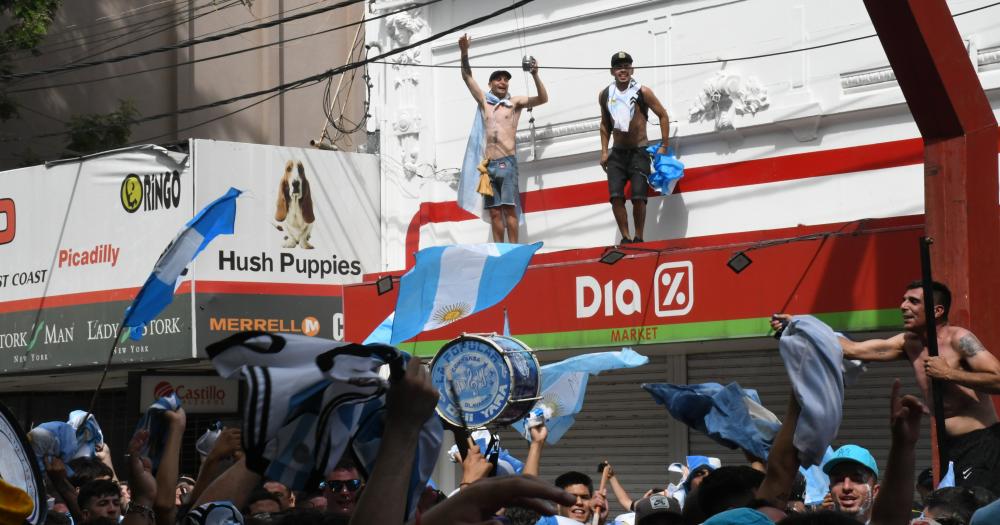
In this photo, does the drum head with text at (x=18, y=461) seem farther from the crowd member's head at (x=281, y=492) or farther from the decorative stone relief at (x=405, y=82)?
the decorative stone relief at (x=405, y=82)

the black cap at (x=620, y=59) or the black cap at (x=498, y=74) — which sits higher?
the black cap at (x=498, y=74)

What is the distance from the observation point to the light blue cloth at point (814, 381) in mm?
4820

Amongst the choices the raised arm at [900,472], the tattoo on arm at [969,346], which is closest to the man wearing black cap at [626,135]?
the tattoo on arm at [969,346]

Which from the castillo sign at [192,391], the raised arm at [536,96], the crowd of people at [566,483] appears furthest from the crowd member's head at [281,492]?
the castillo sign at [192,391]

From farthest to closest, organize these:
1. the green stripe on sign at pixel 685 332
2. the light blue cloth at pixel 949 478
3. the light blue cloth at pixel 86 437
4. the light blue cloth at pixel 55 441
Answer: the green stripe on sign at pixel 685 332, the light blue cloth at pixel 86 437, the light blue cloth at pixel 55 441, the light blue cloth at pixel 949 478

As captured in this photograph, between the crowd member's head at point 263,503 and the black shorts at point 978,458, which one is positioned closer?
the crowd member's head at point 263,503

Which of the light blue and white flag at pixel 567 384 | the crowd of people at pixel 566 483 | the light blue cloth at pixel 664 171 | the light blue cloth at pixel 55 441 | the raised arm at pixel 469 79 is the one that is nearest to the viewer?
the crowd of people at pixel 566 483

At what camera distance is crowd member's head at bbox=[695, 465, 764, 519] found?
4.82 metres

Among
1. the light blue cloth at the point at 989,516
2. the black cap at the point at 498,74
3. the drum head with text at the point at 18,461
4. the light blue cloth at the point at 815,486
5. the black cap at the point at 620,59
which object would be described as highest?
the black cap at the point at 498,74

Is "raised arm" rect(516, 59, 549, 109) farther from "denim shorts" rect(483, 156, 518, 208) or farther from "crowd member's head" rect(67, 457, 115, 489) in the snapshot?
"crowd member's head" rect(67, 457, 115, 489)

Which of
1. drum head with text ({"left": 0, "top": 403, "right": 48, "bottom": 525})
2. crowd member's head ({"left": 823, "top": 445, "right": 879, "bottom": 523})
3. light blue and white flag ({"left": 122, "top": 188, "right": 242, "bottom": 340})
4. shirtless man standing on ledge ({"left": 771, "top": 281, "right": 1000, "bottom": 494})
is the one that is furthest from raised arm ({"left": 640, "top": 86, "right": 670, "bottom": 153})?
drum head with text ({"left": 0, "top": 403, "right": 48, "bottom": 525})

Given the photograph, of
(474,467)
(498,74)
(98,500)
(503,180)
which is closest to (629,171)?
(503,180)

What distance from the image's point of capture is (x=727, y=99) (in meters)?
13.6

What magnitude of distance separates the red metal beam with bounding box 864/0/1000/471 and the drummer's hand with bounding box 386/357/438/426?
628 centimetres
